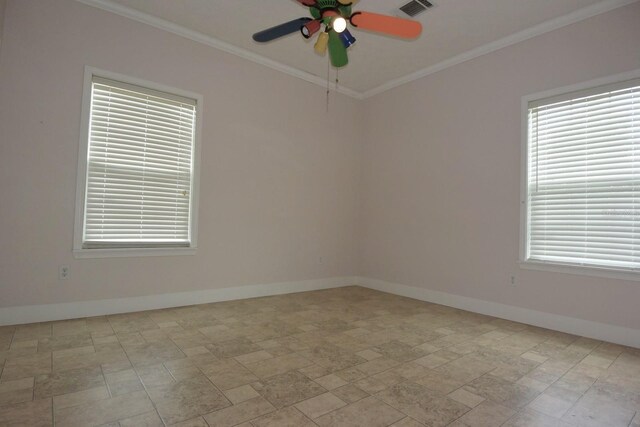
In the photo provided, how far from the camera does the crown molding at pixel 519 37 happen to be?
3189mm

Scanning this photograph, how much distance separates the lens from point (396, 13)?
3.47 m

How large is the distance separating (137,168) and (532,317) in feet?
14.6

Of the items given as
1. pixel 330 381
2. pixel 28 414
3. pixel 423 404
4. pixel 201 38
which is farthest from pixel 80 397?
pixel 201 38

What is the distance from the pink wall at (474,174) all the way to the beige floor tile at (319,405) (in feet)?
8.83

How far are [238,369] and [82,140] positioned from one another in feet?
8.95

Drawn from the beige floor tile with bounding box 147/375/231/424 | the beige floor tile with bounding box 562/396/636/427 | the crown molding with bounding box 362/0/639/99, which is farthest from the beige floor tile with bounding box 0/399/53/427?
the crown molding with bounding box 362/0/639/99

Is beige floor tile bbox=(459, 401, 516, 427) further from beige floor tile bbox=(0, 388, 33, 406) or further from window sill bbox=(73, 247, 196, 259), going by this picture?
window sill bbox=(73, 247, 196, 259)

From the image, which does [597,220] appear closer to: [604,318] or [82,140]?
[604,318]

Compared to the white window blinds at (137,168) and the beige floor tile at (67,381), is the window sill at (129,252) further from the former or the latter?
the beige floor tile at (67,381)

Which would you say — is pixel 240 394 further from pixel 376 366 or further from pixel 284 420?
pixel 376 366

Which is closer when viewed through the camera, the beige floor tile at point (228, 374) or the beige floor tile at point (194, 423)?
the beige floor tile at point (194, 423)

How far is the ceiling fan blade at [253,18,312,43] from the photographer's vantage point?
244 cm

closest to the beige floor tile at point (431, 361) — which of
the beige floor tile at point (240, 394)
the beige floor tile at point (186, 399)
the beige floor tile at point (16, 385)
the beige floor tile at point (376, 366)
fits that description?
the beige floor tile at point (376, 366)

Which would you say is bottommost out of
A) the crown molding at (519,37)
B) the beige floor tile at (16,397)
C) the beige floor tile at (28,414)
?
the beige floor tile at (16,397)
